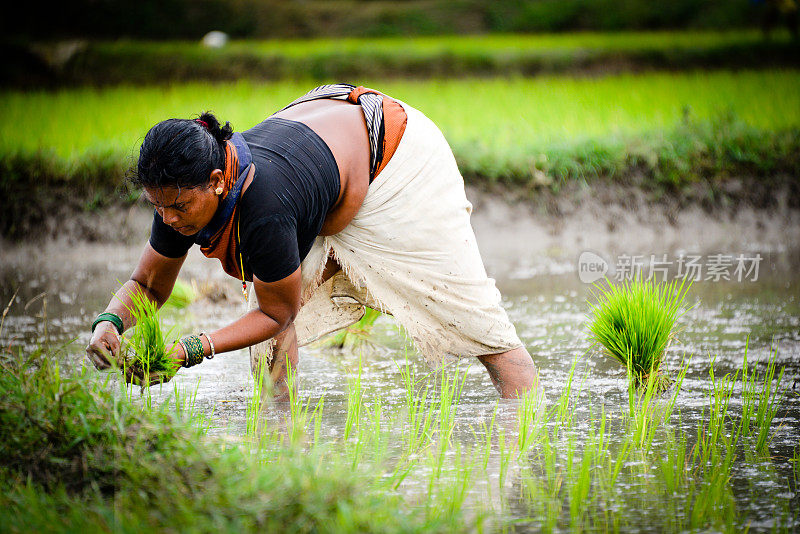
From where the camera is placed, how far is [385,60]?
971 centimetres

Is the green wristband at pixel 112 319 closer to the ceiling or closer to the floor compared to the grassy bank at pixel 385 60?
closer to the floor

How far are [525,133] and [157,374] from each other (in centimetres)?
429

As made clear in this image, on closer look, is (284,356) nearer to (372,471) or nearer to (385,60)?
(372,471)

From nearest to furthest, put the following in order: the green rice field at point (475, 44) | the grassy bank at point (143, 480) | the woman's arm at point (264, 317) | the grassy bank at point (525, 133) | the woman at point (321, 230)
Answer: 1. the grassy bank at point (143, 480)
2. the woman at point (321, 230)
3. the woman's arm at point (264, 317)
4. the grassy bank at point (525, 133)
5. the green rice field at point (475, 44)

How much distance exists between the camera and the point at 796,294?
4.77m

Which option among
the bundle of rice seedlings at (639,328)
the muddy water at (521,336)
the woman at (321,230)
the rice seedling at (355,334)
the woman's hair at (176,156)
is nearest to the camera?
the woman's hair at (176,156)

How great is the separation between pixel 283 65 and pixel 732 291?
236 inches

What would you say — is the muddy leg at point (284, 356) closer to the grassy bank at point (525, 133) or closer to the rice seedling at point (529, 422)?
the rice seedling at point (529, 422)

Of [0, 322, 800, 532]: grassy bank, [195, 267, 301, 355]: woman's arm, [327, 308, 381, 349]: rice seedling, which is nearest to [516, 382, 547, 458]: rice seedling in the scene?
[0, 322, 800, 532]: grassy bank

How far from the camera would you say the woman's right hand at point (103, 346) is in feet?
7.95

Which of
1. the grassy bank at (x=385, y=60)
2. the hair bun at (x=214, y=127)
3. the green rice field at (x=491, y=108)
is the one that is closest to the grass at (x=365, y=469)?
the hair bun at (x=214, y=127)

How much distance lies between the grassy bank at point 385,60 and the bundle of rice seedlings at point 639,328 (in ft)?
21.5

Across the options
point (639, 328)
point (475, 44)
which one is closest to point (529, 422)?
point (639, 328)

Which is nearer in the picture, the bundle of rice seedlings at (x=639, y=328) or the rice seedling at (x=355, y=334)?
the bundle of rice seedlings at (x=639, y=328)
